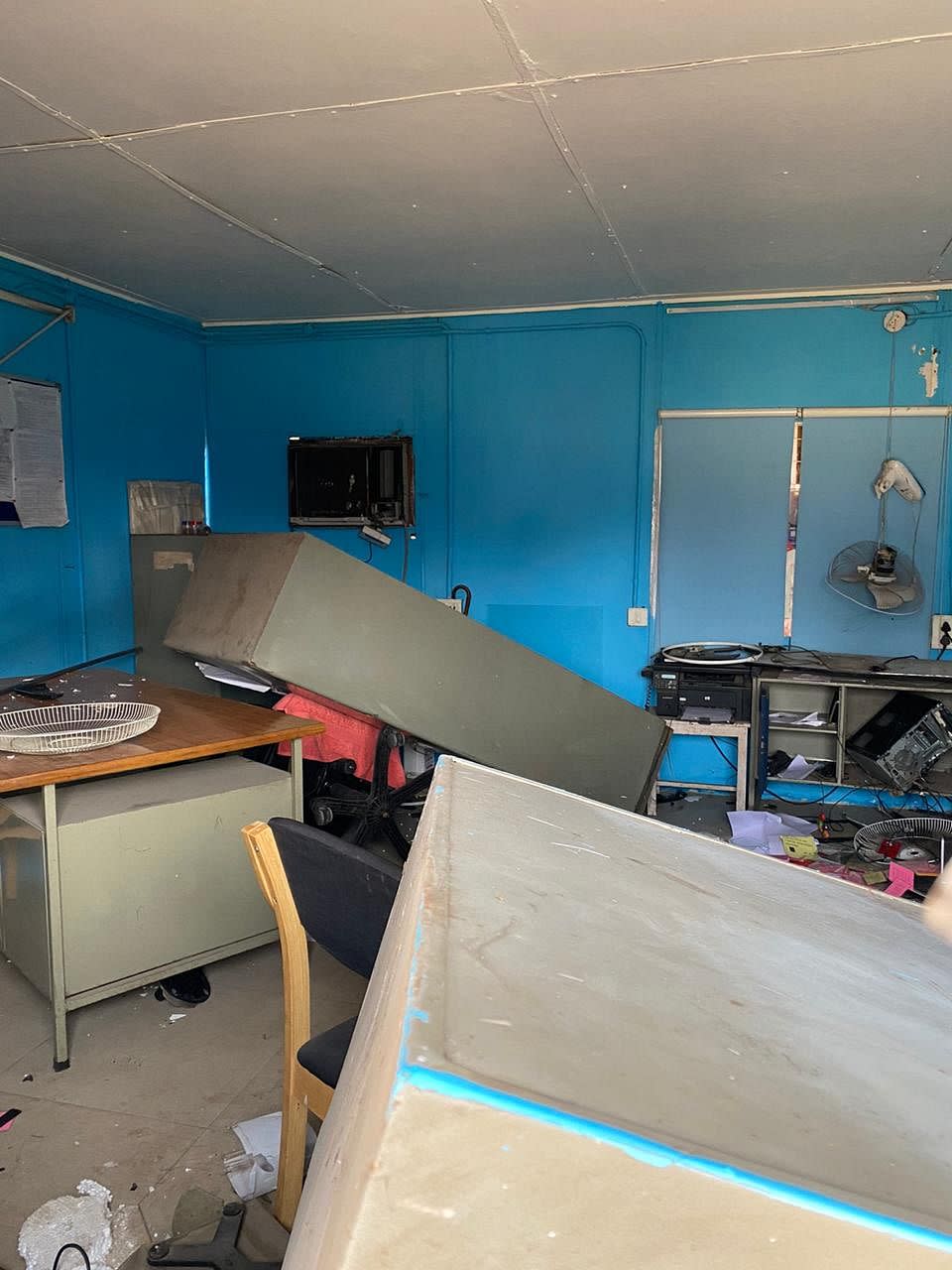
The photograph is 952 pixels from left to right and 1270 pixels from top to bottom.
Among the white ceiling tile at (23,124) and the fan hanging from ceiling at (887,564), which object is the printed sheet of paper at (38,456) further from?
the fan hanging from ceiling at (887,564)

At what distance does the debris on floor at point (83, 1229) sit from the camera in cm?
154


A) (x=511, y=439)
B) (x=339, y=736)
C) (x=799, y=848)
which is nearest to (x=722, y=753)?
(x=799, y=848)

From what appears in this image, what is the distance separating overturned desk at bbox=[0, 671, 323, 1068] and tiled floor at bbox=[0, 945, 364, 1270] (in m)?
0.14

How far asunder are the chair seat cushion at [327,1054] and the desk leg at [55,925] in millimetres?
897

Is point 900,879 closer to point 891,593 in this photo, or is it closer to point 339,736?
point 891,593

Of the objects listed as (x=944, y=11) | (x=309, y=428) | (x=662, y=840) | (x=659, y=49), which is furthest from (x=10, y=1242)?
(x=309, y=428)

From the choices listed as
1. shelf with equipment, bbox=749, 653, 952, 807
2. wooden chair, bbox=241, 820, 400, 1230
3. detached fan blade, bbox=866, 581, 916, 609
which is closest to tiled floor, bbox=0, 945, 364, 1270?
wooden chair, bbox=241, 820, 400, 1230

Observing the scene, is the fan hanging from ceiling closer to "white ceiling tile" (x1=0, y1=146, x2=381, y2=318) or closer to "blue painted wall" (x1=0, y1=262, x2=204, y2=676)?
"white ceiling tile" (x1=0, y1=146, x2=381, y2=318)

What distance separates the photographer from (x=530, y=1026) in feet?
1.36

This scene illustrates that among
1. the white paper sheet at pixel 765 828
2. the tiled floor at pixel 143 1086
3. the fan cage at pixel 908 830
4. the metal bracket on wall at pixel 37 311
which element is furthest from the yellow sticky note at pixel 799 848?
the metal bracket on wall at pixel 37 311

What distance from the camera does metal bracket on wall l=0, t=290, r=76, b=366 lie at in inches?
147

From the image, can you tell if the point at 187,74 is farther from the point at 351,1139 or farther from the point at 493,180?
the point at 351,1139

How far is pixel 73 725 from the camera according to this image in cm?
242

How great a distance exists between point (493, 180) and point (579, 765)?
2055mm
